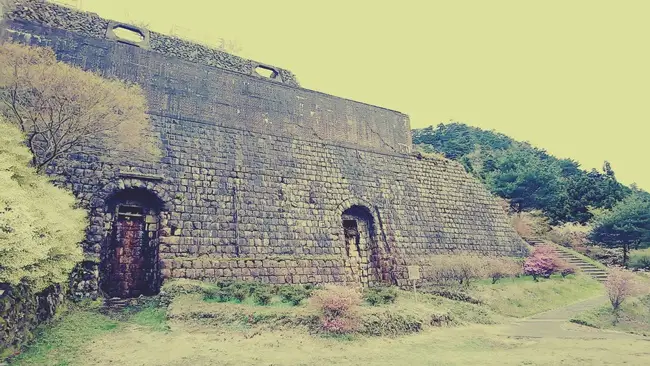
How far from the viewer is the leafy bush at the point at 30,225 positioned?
20.8ft

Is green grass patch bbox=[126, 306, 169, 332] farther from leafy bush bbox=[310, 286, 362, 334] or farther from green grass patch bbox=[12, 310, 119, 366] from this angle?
leafy bush bbox=[310, 286, 362, 334]

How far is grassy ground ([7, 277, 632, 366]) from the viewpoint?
737 cm

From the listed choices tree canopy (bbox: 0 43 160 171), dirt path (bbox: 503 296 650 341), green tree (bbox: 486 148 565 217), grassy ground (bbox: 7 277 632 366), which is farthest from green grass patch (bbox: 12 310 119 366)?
green tree (bbox: 486 148 565 217)

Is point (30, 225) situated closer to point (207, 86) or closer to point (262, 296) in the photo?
point (262, 296)

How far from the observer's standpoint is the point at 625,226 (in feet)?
72.8

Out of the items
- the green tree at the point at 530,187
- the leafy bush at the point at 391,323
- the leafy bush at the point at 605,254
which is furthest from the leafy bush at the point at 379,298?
the green tree at the point at 530,187

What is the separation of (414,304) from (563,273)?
414 inches

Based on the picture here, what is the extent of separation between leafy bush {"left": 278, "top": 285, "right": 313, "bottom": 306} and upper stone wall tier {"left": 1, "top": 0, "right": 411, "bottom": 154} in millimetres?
6643

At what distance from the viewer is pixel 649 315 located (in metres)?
13.3

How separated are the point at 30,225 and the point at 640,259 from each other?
26.6 metres

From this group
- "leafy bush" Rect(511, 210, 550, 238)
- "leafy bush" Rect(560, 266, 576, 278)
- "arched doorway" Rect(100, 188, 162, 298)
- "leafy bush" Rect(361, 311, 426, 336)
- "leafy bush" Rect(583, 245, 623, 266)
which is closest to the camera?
"leafy bush" Rect(361, 311, 426, 336)

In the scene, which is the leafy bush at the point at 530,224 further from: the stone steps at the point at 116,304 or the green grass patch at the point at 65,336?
the green grass patch at the point at 65,336

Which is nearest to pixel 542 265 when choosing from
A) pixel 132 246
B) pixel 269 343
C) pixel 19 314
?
pixel 269 343

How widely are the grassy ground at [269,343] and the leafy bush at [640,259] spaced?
15195 millimetres
